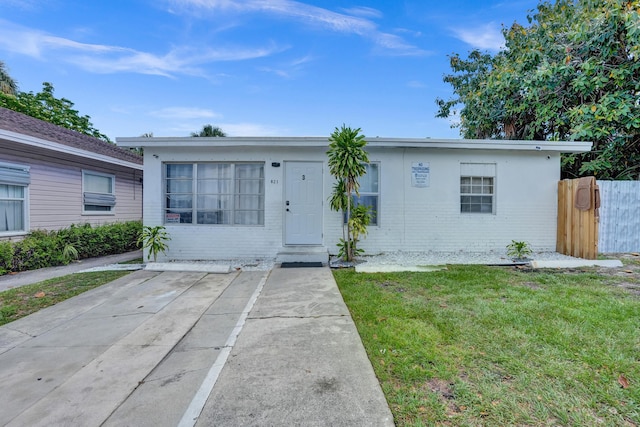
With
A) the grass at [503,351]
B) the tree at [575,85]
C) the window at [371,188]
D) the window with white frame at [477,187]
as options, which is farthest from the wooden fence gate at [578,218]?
the window at [371,188]

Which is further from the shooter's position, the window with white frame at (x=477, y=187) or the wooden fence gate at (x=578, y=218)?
the window with white frame at (x=477, y=187)

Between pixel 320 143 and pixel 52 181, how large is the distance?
25.1 feet

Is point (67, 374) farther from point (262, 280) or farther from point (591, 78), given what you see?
point (591, 78)

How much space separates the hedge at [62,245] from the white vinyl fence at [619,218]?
13626mm

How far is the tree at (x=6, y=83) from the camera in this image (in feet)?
52.6

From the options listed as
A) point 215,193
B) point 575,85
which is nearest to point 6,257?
point 215,193

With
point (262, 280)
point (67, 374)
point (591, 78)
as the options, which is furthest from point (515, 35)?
point (67, 374)

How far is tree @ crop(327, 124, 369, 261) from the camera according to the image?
6.20 metres

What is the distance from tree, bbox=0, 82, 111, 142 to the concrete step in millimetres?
18484

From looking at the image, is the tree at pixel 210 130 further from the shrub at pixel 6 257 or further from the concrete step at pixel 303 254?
the concrete step at pixel 303 254

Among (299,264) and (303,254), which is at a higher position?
(303,254)

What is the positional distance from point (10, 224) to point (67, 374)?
24.0 ft

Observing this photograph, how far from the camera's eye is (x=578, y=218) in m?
6.91

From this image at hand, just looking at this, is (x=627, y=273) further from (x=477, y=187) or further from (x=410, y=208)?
(x=410, y=208)
